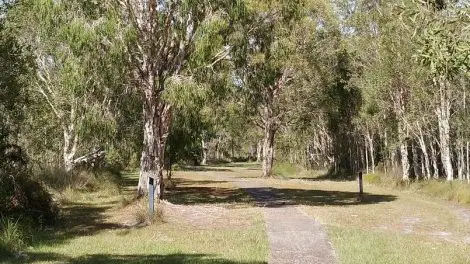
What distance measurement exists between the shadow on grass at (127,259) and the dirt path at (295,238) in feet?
3.09

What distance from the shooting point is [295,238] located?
12.7m

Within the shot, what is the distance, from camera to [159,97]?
762 inches

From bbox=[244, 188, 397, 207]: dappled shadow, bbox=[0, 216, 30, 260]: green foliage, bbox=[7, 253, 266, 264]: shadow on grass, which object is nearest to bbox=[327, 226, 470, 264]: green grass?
bbox=[7, 253, 266, 264]: shadow on grass

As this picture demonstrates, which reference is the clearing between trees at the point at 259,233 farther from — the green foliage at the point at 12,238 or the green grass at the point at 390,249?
the green foliage at the point at 12,238

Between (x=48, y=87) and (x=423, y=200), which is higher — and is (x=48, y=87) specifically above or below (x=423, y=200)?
above

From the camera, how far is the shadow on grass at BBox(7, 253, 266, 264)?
34.2 ft

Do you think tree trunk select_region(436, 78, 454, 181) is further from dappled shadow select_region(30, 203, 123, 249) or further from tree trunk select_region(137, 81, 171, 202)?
dappled shadow select_region(30, 203, 123, 249)

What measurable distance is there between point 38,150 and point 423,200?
22.4 m

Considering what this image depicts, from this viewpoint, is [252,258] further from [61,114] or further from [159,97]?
[61,114]

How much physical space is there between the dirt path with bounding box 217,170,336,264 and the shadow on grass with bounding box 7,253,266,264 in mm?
943

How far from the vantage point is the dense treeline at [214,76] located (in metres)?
16.8

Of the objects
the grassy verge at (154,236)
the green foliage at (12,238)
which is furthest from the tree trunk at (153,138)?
the green foliage at (12,238)

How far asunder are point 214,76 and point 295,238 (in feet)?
25.8

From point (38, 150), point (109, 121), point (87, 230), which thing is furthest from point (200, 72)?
point (38, 150)
